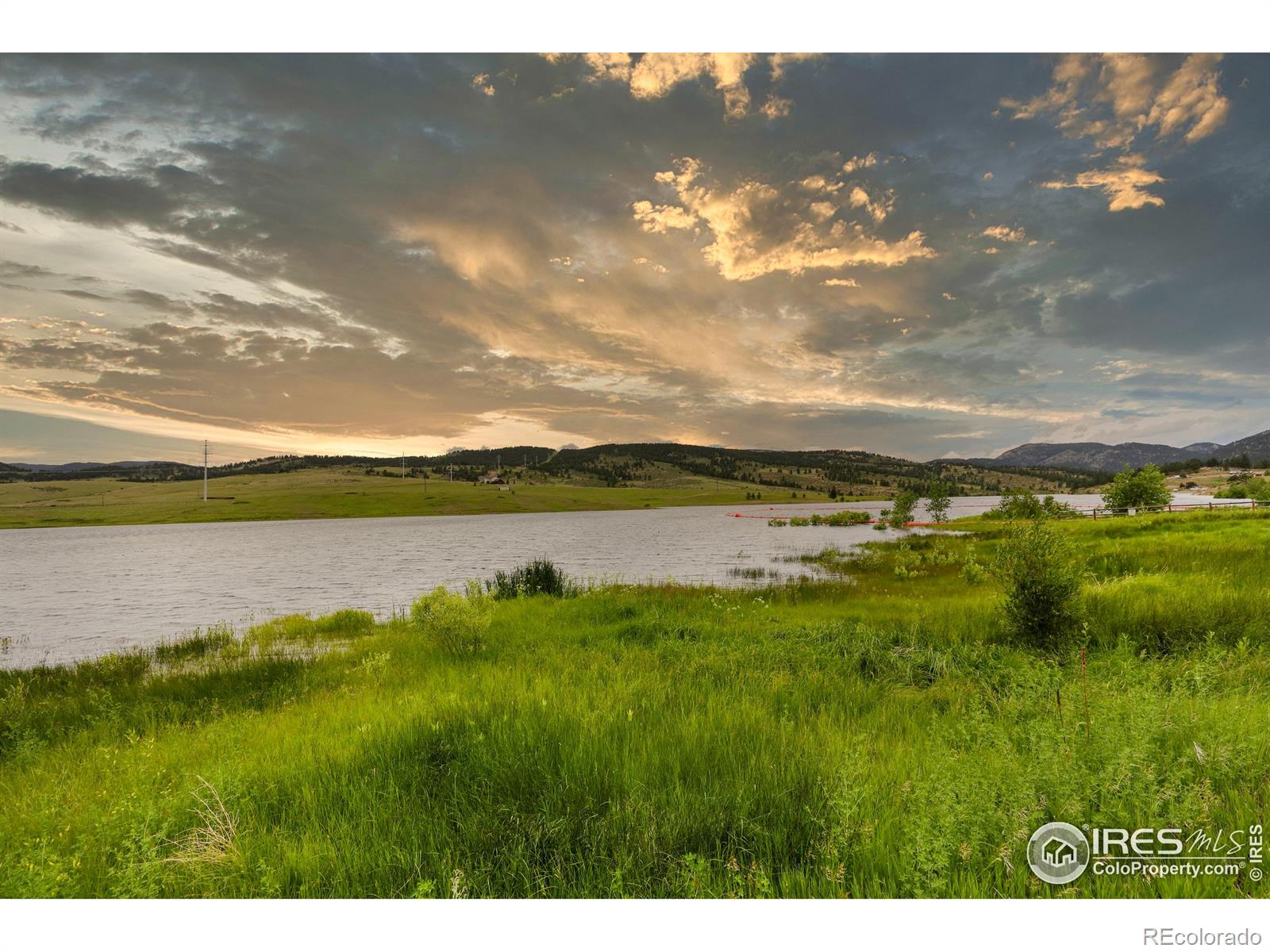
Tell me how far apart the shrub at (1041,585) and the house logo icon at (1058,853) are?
876 centimetres

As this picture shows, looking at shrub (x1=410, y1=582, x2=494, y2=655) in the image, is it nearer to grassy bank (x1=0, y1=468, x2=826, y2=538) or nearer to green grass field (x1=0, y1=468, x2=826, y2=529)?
grassy bank (x1=0, y1=468, x2=826, y2=538)

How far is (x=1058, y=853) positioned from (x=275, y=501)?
17325 cm

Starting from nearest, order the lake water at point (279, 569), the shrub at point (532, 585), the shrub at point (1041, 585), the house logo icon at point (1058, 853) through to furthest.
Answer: the house logo icon at point (1058, 853), the shrub at point (1041, 585), the shrub at point (532, 585), the lake water at point (279, 569)

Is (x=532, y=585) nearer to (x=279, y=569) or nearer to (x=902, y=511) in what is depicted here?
(x=279, y=569)

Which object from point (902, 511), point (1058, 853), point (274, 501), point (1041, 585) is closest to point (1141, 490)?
point (902, 511)

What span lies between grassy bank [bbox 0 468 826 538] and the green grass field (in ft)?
0.71

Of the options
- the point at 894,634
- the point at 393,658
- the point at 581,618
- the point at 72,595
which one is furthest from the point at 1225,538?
the point at 72,595

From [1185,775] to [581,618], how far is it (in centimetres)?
1248

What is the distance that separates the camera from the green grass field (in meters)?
120

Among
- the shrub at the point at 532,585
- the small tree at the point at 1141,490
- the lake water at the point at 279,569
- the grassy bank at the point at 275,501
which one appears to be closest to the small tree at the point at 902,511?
the lake water at the point at 279,569

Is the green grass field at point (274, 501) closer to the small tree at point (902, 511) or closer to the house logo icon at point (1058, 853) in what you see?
the small tree at point (902, 511)

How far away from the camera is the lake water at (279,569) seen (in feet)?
72.7

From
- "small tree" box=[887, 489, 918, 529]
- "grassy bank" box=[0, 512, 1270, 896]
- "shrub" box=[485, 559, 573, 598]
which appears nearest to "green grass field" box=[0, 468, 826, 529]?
"small tree" box=[887, 489, 918, 529]

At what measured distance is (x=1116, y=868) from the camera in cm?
312
